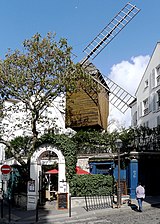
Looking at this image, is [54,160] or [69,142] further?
[54,160]

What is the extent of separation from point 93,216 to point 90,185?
13.8 ft

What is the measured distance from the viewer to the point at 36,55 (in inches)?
913

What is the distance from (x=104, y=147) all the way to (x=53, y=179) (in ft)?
16.6

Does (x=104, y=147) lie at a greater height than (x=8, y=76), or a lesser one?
lesser

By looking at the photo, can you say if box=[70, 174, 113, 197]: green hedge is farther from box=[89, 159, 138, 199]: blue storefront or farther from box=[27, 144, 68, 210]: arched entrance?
box=[89, 159, 138, 199]: blue storefront

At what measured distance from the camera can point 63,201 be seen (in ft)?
64.7

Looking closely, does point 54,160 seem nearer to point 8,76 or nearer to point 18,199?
point 18,199

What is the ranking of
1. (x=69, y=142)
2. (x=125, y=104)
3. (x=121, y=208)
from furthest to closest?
(x=125, y=104) → (x=69, y=142) → (x=121, y=208)

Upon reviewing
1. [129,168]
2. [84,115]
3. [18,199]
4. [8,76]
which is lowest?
[18,199]

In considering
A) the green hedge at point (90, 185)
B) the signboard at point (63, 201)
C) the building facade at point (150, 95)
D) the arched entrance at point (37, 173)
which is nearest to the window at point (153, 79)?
the building facade at point (150, 95)

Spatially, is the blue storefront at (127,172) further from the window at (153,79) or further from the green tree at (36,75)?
the window at (153,79)

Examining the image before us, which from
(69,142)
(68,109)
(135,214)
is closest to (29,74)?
(69,142)

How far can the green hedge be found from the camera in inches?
831

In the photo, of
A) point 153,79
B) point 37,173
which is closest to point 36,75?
point 37,173
